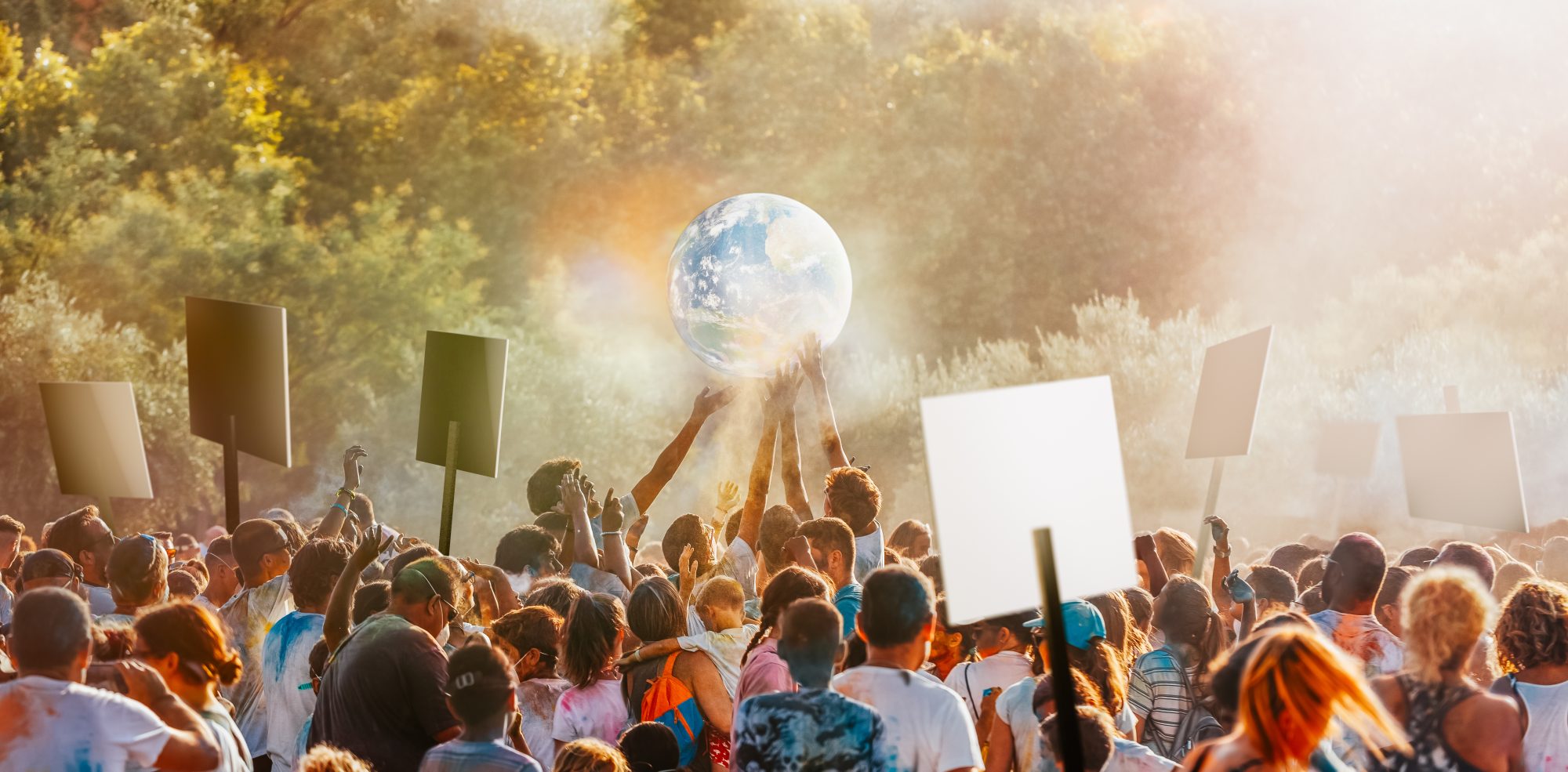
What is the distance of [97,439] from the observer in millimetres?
8336

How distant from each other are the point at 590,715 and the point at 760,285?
15.0 ft

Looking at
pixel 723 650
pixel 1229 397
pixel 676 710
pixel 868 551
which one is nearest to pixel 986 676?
pixel 723 650

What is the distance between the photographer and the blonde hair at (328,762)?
3.57 meters

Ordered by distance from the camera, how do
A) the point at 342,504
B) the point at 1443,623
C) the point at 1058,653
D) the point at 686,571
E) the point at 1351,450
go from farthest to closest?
the point at 1351,450, the point at 342,504, the point at 686,571, the point at 1443,623, the point at 1058,653

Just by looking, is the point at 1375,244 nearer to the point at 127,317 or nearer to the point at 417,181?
the point at 417,181

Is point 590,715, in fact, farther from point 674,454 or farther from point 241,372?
point 674,454

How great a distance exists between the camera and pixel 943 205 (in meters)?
29.5

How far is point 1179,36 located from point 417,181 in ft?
57.0

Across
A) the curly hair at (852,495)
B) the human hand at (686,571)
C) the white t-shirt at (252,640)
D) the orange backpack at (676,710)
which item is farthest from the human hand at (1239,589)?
the white t-shirt at (252,640)

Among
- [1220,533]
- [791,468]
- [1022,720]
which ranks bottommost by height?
[1022,720]

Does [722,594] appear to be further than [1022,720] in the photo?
Yes

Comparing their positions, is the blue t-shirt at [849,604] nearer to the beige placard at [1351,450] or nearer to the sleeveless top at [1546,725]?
the sleeveless top at [1546,725]

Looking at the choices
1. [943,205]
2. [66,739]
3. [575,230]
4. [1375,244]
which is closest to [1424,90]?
[1375,244]

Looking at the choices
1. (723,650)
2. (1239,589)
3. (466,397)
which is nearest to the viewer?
(723,650)
